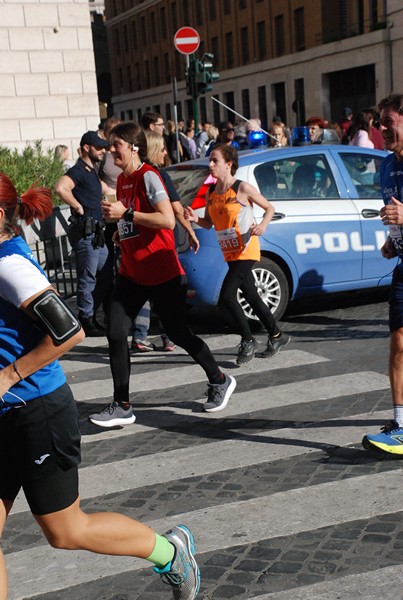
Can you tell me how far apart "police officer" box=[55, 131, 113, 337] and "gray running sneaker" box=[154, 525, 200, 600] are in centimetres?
587

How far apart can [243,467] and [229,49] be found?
5939cm

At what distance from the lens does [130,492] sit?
4910 mm

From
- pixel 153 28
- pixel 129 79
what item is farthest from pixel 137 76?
pixel 153 28

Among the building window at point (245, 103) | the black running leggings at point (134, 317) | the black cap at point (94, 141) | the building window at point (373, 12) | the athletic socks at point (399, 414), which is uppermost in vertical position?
the building window at point (373, 12)

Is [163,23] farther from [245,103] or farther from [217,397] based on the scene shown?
[217,397]

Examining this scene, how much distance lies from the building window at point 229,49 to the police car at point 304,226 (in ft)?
177

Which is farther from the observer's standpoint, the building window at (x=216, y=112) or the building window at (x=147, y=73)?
the building window at (x=147, y=73)

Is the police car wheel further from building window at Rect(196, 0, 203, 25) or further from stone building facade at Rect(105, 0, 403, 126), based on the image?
building window at Rect(196, 0, 203, 25)

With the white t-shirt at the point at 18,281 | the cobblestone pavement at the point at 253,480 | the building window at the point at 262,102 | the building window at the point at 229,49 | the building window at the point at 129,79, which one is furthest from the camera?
the building window at the point at 129,79

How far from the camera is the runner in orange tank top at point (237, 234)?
299 inches

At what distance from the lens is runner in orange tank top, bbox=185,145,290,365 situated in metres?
7.58

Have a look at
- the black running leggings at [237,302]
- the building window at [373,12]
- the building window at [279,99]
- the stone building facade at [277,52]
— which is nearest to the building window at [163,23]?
the stone building facade at [277,52]

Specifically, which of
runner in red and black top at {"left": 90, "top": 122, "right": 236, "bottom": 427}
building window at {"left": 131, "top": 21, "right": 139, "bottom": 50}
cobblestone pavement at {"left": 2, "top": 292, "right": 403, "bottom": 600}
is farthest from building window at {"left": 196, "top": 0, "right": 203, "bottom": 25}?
runner in red and black top at {"left": 90, "top": 122, "right": 236, "bottom": 427}

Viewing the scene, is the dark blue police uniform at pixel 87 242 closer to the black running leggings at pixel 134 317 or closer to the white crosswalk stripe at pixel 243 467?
the white crosswalk stripe at pixel 243 467
